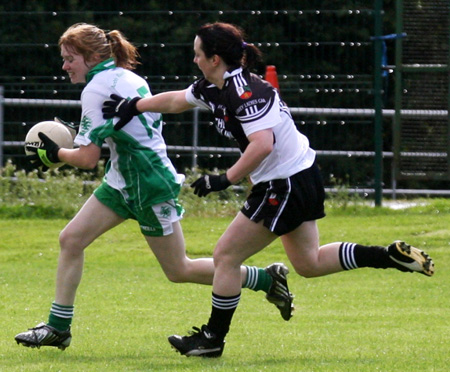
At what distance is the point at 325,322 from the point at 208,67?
2.24 m

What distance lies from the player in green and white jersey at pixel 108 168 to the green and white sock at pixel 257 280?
0.47 metres

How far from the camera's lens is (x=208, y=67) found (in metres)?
5.88

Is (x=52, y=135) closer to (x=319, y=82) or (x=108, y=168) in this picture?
(x=108, y=168)

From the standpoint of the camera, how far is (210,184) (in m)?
5.74

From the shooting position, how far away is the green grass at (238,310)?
5.89m

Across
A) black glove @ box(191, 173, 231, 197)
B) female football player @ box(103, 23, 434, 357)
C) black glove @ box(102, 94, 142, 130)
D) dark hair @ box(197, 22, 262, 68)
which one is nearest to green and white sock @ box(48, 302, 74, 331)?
female football player @ box(103, 23, 434, 357)

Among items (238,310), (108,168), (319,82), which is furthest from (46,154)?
(319,82)

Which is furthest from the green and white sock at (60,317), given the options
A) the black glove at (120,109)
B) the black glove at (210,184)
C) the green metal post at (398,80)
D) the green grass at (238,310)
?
the green metal post at (398,80)

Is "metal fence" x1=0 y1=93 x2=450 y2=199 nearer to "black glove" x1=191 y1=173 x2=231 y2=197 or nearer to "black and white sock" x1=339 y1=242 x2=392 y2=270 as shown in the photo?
"black and white sock" x1=339 y1=242 x2=392 y2=270

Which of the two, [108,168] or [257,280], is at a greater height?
[108,168]

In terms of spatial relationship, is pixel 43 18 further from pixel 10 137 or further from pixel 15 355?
pixel 15 355

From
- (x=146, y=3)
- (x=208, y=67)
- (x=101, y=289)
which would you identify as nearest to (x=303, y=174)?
(x=208, y=67)

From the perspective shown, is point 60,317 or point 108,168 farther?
point 108,168

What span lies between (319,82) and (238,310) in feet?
18.4
